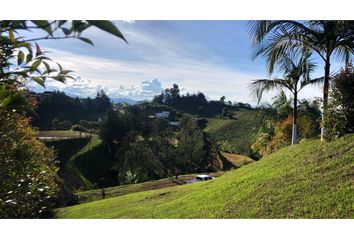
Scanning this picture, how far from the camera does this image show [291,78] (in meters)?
7.36

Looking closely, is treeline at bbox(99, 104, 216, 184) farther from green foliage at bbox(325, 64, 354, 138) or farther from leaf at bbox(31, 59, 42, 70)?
leaf at bbox(31, 59, 42, 70)

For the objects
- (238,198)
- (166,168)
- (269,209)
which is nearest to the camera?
(269,209)

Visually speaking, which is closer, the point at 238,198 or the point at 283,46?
the point at 238,198

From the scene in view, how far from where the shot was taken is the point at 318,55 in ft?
20.1

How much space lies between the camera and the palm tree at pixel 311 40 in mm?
5738

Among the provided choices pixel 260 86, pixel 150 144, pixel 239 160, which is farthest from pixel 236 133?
pixel 260 86

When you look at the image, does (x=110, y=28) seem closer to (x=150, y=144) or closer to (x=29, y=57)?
(x=29, y=57)

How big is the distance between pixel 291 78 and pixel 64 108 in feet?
14.7

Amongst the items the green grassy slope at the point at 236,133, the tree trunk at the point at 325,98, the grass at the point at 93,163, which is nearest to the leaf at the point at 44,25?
the tree trunk at the point at 325,98

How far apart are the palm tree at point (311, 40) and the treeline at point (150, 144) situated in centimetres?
315

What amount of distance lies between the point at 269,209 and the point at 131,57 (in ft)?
9.92

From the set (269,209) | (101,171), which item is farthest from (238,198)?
(101,171)

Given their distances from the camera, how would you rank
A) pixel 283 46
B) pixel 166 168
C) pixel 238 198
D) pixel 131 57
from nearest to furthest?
pixel 238 198 → pixel 131 57 → pixel 283 46 → pixel 166 168
